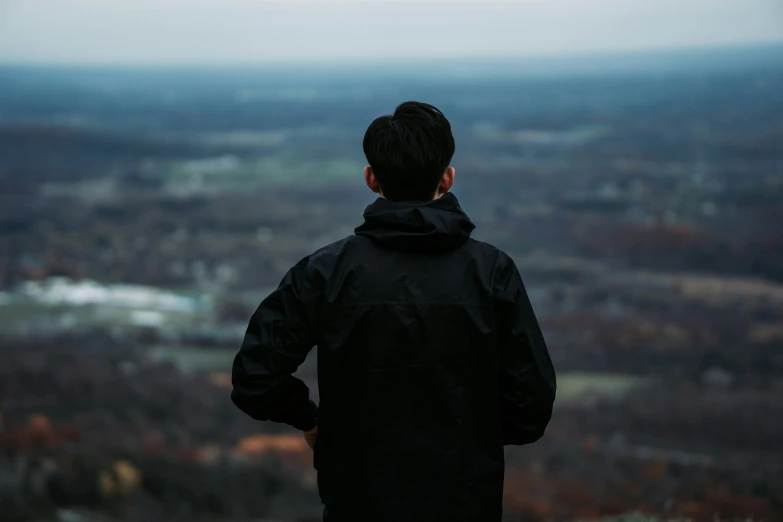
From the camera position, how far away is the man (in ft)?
5.53

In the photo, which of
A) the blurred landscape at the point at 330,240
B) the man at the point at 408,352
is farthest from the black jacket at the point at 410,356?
the blurred landscape at the point at 330,240

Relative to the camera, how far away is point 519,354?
5.55 feet

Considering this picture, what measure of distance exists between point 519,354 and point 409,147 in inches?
15.3

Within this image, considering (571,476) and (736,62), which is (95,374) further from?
(736,62)

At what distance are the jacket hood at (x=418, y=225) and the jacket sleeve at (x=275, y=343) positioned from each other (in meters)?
0.14

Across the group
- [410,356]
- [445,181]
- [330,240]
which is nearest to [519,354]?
[410,356]

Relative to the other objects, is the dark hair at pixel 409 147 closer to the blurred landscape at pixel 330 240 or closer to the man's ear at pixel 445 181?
the man's ear at pixel 445 181

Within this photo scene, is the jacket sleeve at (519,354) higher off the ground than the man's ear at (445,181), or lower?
lower

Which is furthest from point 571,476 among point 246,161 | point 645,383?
point 246,161

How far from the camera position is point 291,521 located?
26.7ft

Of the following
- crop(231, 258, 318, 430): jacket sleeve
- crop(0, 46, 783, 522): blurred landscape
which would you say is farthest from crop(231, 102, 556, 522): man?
crop(0, 46, 783, 522): blurred landscape

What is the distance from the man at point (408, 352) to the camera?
1685 millimetres

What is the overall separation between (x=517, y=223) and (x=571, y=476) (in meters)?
15.2

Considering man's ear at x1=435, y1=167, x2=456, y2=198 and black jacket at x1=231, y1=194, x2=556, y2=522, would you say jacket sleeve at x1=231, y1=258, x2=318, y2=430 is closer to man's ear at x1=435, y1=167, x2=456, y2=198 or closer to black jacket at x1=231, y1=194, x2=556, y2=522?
black jacket at x1=231, y1=194, x2=556, y2=522
